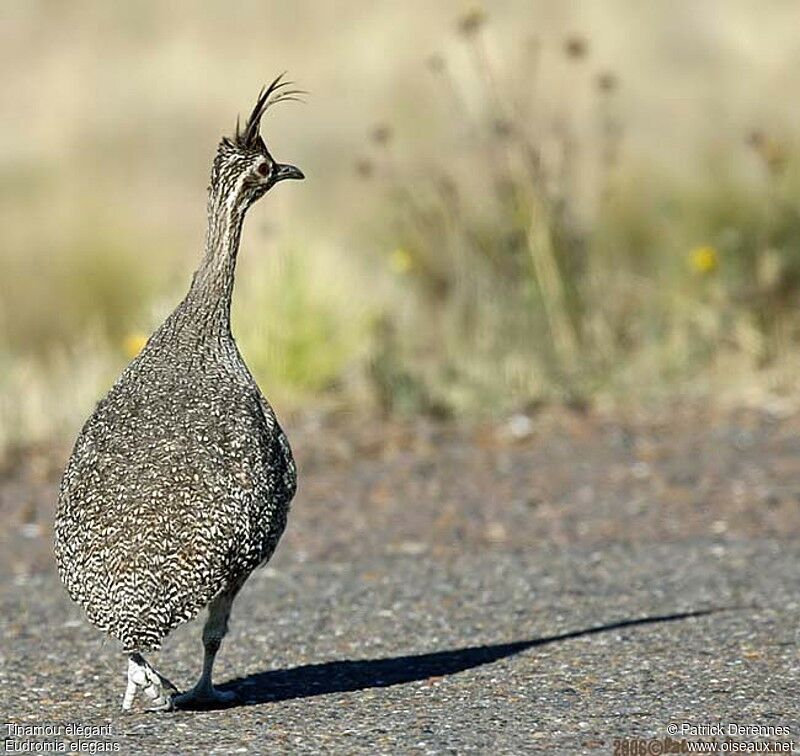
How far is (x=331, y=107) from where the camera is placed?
33.0 meters

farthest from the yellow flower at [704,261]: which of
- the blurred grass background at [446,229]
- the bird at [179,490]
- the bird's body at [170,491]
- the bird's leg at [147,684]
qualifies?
the bird's leg at [147,684]

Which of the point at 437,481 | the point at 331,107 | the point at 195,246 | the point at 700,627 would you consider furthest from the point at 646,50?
the point at 700,627

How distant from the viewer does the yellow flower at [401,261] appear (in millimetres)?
14992

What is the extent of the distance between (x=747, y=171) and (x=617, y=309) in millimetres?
4575

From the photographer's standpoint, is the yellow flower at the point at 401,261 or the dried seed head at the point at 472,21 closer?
the dried seed head at the point at 472,21

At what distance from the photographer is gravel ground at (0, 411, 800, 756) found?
704cm

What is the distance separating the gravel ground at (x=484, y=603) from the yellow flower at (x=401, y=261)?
1.52m

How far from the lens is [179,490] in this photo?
6.96 meters

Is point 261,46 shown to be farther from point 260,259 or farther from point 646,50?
point 260,259

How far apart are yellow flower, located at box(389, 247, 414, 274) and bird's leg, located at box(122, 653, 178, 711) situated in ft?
26.4

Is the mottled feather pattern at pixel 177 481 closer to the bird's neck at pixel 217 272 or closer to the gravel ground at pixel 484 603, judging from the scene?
the bird's neck at pixel 217 272

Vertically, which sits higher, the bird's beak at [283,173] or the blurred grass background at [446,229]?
the blurred grass background at [446,229]

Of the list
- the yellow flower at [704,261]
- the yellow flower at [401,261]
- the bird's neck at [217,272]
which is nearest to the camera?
the bird's neck at [217,272]

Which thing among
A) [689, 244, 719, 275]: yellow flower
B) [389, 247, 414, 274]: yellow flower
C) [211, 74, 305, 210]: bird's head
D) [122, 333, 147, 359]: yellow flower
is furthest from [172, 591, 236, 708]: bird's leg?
[389, 247, 414, 274]: yellow flower
